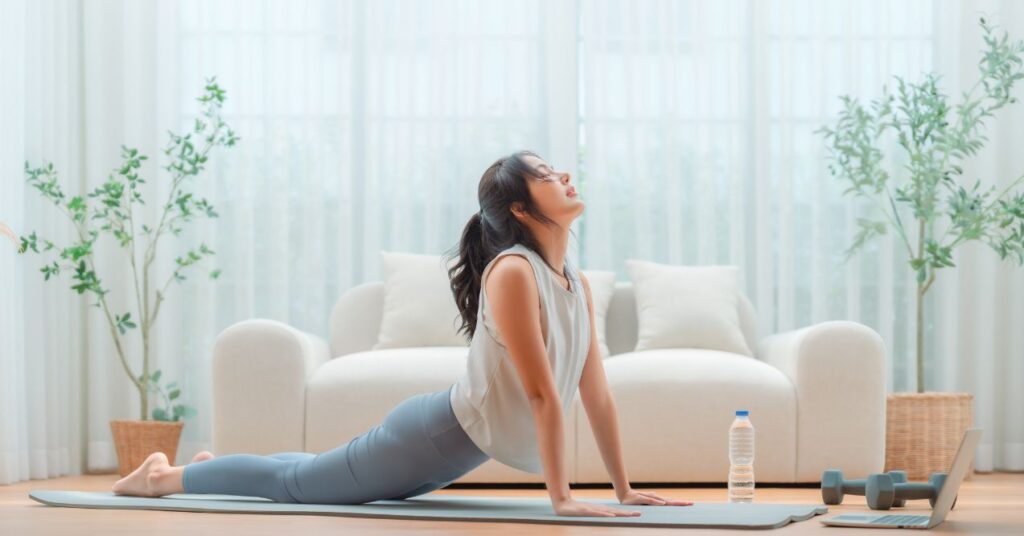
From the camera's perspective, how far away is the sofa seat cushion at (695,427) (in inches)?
149

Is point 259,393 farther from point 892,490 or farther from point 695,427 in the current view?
point 892,490

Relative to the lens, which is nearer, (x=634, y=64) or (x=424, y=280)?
(x=424, y=280)

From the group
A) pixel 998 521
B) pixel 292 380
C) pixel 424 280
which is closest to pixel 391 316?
pixel 424 280

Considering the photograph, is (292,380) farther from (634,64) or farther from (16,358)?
(634,64)

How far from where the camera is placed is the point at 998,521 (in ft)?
8.50

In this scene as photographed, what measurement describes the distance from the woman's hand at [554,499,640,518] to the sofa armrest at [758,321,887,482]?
61.0 inches

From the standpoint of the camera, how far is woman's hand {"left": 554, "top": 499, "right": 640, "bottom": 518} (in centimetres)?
234

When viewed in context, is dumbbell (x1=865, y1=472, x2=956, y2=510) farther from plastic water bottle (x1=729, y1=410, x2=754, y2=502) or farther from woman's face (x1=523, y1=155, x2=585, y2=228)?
woman's face (x1=523, y1=155, x2=585, y2=228)

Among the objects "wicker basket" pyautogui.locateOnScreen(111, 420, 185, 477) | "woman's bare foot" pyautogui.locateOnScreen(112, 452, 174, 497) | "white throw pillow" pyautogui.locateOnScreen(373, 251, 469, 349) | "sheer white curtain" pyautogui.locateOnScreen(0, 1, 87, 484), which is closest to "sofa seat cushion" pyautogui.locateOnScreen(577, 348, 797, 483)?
"white throw pillow" pyautogui.locateOnScreen(373, 251, 469, 349)

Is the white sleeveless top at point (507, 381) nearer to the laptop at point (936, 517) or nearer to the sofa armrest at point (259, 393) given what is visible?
the laptop at point (936, 517)

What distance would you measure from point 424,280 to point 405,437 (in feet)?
6.21

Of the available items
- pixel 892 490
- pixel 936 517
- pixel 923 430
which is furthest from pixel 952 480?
pixel 923 430

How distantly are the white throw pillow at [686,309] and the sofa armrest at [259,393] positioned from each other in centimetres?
123

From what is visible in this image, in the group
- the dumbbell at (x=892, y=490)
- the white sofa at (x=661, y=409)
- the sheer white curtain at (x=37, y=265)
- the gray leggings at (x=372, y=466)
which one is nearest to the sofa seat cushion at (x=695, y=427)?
the white sofa at (x=661, y=409)
